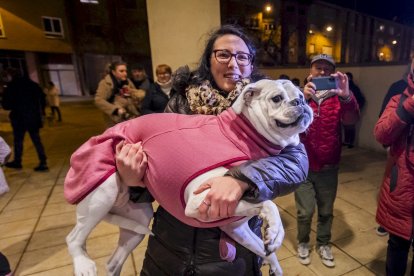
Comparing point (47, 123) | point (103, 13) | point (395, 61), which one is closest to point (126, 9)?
point (103, 13)

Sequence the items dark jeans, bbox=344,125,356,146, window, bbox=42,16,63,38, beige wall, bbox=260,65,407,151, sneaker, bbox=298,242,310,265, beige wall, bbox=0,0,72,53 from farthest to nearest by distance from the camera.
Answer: window, bbox=42,16,63,38, beige wall, bbox=0,0,72,53, dark jeans, bbox=344,125,356,146, beige wall, bbox=260,65,407,151, sneaker, bbox=298,242,310,265

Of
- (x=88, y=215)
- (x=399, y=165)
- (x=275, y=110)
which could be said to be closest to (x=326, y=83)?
(x=399, y=165)

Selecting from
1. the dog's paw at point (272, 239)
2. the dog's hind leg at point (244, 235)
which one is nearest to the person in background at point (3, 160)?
the dog's hind leg at point (244, 235)

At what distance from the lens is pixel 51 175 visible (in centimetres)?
587

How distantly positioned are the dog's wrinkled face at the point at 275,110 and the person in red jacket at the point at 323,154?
52.3 inches

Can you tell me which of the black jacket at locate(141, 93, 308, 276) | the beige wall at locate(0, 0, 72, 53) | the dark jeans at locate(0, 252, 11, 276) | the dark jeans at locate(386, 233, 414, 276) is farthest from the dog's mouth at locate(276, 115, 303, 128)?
the beige wall at locate(0, 0, 72, 53)

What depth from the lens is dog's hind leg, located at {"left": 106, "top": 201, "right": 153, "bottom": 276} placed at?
1440 millimetres

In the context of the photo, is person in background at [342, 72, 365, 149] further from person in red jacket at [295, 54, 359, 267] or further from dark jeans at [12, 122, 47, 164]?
dark jeans at [12, 122, 47, 164]

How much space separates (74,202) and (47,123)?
12980 millimetres

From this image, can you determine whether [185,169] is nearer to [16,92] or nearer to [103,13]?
[16,92]

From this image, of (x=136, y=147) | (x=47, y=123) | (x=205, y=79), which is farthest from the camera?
(x=47, y=123)

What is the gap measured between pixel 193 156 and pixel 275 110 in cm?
36

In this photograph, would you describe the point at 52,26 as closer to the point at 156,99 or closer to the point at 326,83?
the point at 156,99

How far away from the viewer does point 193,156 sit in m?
1.02
